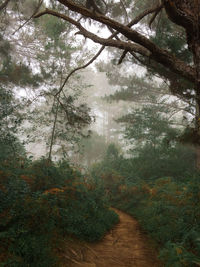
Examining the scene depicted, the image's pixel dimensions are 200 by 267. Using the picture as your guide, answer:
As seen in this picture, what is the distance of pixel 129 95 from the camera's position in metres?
15.1

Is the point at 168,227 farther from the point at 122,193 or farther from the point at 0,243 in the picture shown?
the point at 122,193

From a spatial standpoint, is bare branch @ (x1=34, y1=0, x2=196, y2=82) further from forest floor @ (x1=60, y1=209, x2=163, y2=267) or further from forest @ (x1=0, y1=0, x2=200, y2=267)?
forest floor @ (x1=60, y1=209, x2=163, y2=267)

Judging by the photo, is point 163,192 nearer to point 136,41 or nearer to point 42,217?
point 42,217

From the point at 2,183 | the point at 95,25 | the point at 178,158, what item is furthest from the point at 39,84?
the point at 178,158

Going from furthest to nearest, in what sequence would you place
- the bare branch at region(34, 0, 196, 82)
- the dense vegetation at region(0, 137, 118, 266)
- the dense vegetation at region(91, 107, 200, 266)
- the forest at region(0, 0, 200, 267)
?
the dense vegetation at region(91, 107, 200, 266) → the bare branch at region(34, 0, 196, 82) → the forest at region(0, 0, 200, 267) → the dense vegetation at region(0, 137, 118, 266)

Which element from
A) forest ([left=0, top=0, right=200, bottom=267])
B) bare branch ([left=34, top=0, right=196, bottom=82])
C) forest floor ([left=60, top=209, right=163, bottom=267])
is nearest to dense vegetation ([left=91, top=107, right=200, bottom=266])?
forest ([left=0, top=0, right=200, bottom=267])

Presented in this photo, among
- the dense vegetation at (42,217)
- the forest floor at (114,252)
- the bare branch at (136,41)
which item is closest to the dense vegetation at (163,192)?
the forest floor at (114,252)

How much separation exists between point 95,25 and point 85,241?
844 cm

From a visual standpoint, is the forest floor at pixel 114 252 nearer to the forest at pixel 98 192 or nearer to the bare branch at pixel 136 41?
the forest at pixel 98 192

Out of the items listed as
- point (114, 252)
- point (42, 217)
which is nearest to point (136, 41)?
point (42, 217)

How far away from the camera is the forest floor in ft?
14.0

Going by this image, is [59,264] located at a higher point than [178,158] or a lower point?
lower

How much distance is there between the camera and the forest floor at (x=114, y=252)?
426 centimetres

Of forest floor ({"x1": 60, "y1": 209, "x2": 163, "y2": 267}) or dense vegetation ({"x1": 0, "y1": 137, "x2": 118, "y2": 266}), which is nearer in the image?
dense vegetation ({"x1": 0, "y1": 137, "x2": 118, "y2": 266})
